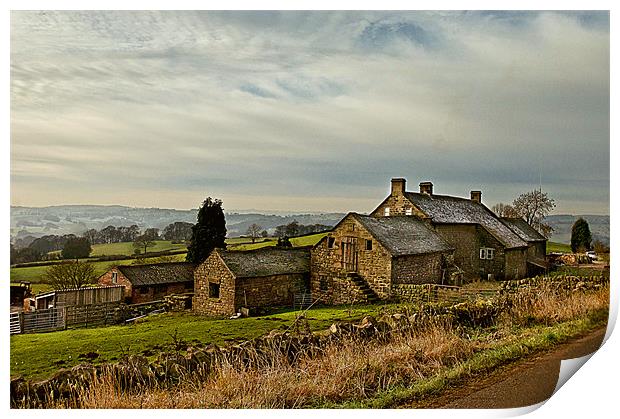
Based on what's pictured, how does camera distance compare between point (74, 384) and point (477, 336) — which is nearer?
point (74, 384)

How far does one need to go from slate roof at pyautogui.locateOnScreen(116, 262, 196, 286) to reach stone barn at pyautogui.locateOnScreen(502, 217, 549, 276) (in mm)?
3384

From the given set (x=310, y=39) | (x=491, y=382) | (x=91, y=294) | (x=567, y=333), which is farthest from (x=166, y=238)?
(x=567, y=333)

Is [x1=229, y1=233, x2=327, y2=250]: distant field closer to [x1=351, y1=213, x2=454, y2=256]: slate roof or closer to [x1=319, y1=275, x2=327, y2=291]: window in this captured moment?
[x1=319, y1=275, x2=327, y2=291]: window

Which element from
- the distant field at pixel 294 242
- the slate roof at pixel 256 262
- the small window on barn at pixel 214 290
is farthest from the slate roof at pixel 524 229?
the small window on barn at pixel 214 290

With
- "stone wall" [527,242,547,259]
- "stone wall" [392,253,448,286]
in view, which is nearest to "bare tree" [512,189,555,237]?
"stone wall" [527,242,547,259]

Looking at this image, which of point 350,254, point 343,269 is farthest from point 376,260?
point 343,269

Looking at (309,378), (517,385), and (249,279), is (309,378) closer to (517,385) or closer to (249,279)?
(249,279)

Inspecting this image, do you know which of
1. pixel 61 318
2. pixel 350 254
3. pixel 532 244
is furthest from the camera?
pixel 350 254

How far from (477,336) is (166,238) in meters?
3.21

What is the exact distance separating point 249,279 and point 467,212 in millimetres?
3413

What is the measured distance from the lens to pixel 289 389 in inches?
211

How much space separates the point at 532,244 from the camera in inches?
284

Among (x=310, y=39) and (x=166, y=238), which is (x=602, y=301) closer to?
(x=310, y=39)

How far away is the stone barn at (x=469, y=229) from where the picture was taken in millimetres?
7074
